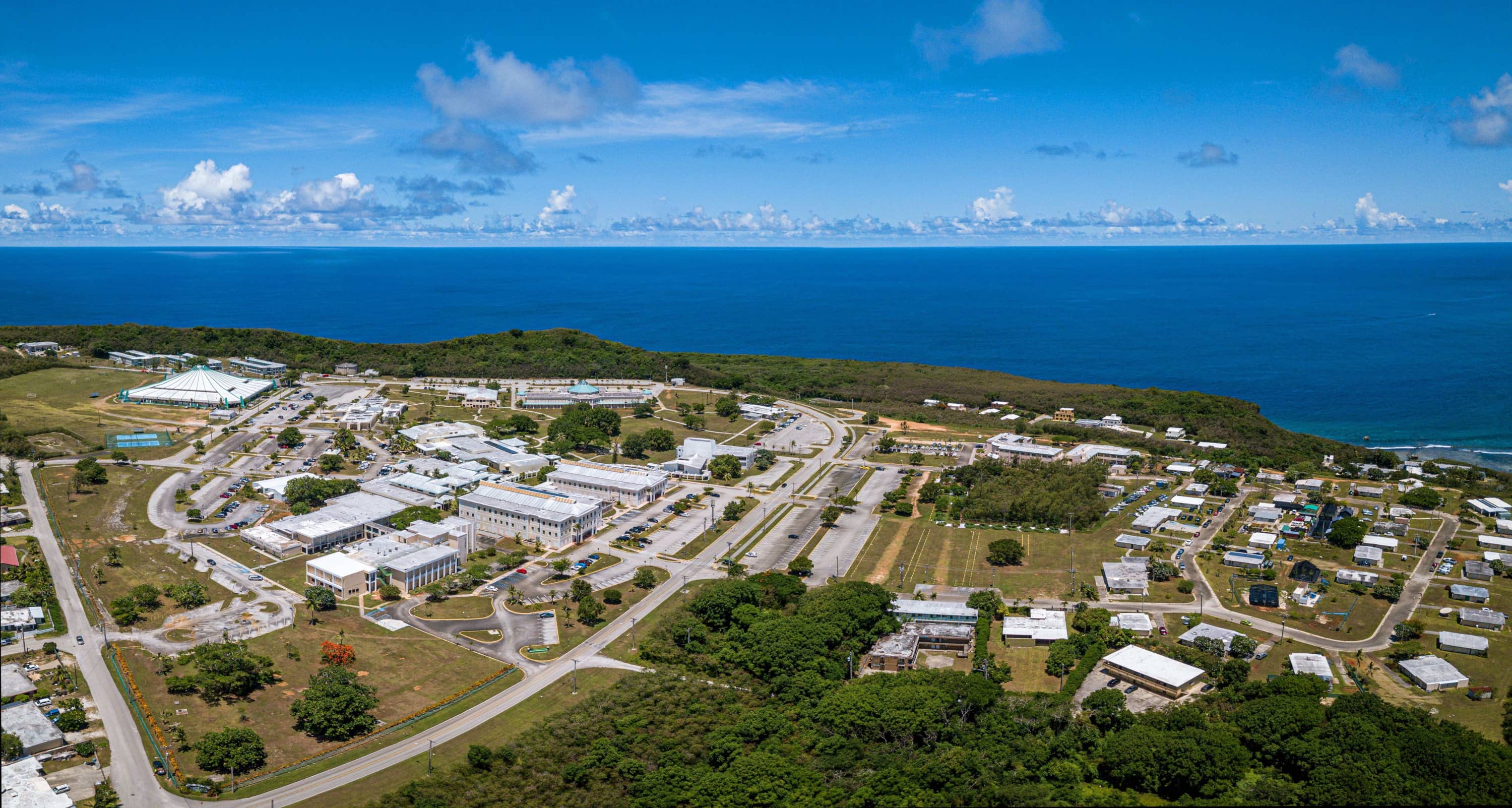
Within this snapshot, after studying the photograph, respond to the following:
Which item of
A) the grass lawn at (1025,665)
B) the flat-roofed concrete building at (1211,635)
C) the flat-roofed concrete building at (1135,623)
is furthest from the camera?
the flat-roofed concrete building at (1135,623)

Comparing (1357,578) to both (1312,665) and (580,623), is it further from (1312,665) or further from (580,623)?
(580,623)

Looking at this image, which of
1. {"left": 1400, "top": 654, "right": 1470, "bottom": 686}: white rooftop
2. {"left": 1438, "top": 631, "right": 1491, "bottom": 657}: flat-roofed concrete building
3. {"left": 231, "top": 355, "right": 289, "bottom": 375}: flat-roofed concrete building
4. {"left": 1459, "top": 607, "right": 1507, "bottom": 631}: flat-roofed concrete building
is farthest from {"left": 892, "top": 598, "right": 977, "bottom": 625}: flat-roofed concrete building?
{"left": 231, "top": 355, "right": 289, "bottom": 375}: flat-roofed concrete building

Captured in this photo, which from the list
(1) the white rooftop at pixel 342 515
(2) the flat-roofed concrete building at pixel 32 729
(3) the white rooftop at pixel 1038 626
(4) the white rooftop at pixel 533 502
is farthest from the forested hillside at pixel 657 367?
(2) the flat-roofed concrete building at pixel 32 729

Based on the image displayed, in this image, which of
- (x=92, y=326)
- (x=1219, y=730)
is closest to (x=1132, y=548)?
(x=1219, y=730)

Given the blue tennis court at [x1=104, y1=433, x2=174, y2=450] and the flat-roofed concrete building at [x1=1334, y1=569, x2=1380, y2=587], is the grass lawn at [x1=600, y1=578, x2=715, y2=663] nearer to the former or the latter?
the flat-roofed concrete building at [x1=1334, y1=569, x2=1380, y2=587]

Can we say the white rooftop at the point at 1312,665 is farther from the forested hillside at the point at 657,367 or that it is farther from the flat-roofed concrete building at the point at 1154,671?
the forested hillside at the point at 657,367

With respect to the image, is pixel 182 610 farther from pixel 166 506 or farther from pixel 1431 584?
pixel 1431 584

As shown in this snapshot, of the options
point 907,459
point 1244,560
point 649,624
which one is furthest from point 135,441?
point 1244,560
